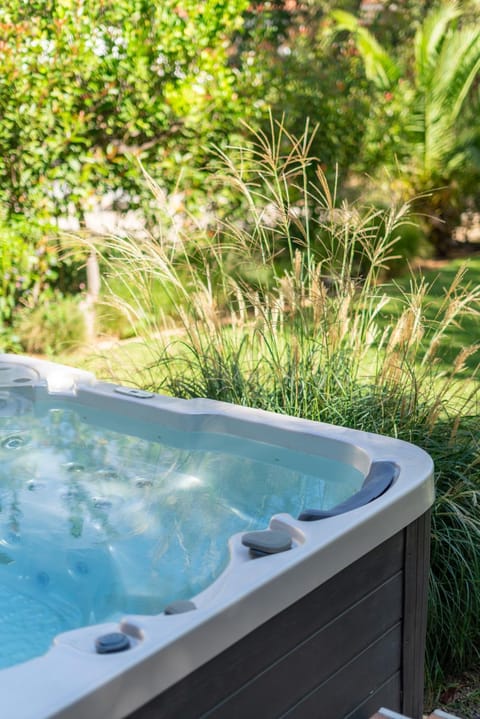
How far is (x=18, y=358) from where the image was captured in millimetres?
3488

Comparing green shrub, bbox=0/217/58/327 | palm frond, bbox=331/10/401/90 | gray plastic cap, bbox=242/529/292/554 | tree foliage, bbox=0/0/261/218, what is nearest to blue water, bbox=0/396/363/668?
gray plastic cap, bbox=242/529/292/554

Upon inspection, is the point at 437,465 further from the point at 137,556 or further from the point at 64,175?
the point at 64,175

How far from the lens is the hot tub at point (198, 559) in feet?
4.50

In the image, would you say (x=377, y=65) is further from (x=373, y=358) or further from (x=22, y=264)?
(x=373, y=358)

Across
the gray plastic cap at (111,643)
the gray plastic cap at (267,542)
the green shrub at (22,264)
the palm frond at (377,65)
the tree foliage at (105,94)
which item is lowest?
the gray plastic cap at (111,643)

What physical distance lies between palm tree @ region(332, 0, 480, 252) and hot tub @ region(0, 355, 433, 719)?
6.52 metres

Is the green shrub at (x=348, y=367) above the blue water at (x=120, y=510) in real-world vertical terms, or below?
above

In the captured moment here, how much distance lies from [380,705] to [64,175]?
4.30m

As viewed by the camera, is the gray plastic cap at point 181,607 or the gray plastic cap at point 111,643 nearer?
the gray plastic cap at point 111,643

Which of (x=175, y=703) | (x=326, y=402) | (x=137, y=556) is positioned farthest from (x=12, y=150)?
(x=175, y=703)

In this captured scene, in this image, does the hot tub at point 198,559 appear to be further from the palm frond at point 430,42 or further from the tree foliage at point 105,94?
the palm frond at point 430,42

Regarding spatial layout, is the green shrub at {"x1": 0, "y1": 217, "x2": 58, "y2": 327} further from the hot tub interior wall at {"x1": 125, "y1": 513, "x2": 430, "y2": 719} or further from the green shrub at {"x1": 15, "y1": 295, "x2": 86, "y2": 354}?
the hot tub interior wall at {"x1": 125, "y1": 513, "x2": 430, "y2": 719}

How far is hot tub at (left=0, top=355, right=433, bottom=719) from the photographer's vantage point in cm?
137

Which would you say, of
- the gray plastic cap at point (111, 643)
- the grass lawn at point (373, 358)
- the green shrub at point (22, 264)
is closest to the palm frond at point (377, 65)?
the grass lawn at point (373, 358)
